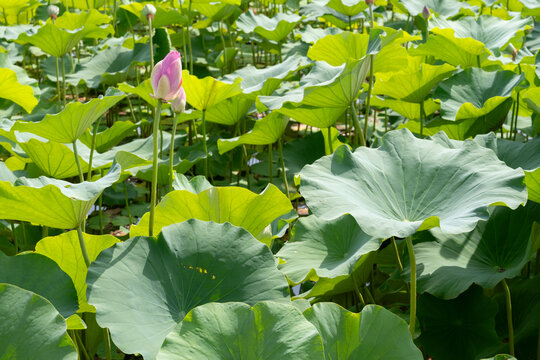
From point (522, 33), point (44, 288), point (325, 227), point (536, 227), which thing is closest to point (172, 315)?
point (44, 288)

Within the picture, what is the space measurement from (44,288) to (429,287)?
0.87 m

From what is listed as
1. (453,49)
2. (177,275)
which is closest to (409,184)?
(177,275)

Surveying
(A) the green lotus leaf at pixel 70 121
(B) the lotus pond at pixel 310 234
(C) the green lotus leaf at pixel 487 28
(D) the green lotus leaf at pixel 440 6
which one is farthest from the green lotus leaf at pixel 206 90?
(D) the green lotus leaf at pixel 440 6

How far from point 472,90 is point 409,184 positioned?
802 mm

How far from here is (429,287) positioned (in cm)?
146

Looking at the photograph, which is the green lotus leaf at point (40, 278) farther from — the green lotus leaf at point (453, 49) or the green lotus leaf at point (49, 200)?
the green lotus leaf at point (453, 49)

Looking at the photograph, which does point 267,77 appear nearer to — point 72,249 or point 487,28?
point 487,28

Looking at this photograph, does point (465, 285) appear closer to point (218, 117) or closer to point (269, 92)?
point (269, 92)

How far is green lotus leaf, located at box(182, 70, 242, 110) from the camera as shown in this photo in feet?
6.55

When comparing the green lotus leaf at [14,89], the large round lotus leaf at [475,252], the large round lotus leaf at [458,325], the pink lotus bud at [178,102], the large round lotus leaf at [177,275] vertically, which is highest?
the pink lotus bud at [178,102]

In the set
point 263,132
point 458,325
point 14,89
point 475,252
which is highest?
point 14,89

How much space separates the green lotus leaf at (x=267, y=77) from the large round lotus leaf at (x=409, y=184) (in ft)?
2.48

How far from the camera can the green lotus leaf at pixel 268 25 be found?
3285mm

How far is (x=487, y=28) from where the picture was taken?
260 cm
